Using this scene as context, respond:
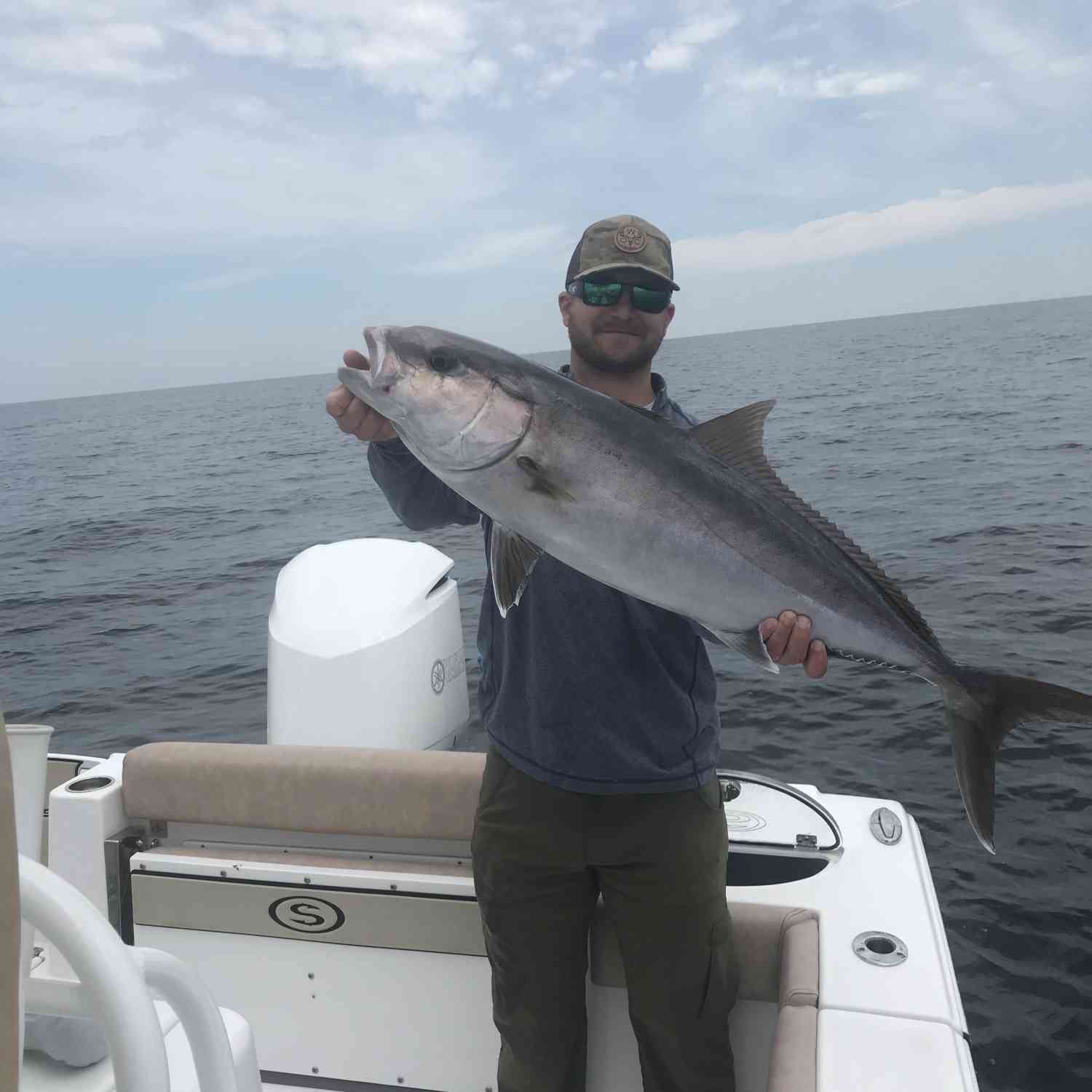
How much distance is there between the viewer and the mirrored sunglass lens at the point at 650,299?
3037 mm

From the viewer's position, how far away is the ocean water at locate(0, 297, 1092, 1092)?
5938mm

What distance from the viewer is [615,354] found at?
3062 millimetres

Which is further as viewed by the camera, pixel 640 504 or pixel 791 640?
pixel 791 640

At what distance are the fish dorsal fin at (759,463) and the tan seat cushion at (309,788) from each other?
1465mm

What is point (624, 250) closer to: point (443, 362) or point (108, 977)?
point (443, 362)

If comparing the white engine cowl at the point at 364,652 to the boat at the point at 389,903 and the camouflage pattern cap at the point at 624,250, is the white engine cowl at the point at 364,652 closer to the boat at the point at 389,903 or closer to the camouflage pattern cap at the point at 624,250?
the boat at the point at 389,903

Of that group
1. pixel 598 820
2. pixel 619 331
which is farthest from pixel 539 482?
pixel 598 820

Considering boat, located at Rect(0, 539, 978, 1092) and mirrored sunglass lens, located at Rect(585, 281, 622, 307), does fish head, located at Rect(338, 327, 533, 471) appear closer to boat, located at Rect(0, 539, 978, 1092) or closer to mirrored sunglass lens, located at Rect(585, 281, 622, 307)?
mirrored sunglass lens, located at Rect(585, 281, 622, 307)

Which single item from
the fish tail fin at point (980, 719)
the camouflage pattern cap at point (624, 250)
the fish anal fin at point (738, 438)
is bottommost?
the fish tail fin at point (980, 719)

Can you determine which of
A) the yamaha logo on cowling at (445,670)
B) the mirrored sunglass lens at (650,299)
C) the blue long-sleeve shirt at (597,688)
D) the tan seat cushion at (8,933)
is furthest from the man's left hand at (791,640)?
the yamaha logo on cowling at (445,670)

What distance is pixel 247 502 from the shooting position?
26.5 m

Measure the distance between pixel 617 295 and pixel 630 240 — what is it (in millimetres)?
207

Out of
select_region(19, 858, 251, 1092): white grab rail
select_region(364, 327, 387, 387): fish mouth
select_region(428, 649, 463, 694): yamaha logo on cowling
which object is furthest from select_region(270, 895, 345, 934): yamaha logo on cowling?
select_region(19, 858, 251, 1092): white grab rail

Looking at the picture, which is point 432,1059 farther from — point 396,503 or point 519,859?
point 396,503
